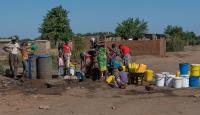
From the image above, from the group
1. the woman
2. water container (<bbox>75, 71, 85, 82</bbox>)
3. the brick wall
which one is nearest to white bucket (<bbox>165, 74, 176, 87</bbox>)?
the woman

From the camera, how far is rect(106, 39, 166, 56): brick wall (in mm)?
36281

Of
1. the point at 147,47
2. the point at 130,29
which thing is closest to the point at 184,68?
the point at 147,47

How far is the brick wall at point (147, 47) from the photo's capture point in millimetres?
36281

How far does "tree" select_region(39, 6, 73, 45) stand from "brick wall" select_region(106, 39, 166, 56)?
26525 mm

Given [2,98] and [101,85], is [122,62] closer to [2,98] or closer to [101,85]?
[101,85]

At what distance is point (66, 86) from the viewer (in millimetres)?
16266

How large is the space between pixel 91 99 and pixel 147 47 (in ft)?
78.6

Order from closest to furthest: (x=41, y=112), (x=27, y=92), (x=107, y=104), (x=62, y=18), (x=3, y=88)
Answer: (x=41, y=112) → (x=107, y=104) → (x=27, y=92) → (x=3, y=88) → (x=62, y=18)

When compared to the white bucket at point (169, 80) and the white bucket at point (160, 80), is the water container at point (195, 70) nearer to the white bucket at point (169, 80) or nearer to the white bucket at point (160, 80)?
the white bucket at point (169, 80)

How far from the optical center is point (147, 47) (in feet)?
121

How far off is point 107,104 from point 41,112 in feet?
5.98

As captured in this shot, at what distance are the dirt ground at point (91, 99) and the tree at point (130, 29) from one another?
145 feet

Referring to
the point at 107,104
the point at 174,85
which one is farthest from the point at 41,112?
the point at 174,85

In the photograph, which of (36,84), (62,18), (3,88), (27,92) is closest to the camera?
(27,92)
